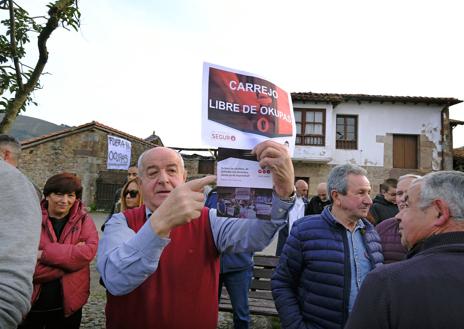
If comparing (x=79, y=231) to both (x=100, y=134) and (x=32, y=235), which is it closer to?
(x=32, y=235)

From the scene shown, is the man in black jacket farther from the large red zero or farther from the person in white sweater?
the person in white sweater

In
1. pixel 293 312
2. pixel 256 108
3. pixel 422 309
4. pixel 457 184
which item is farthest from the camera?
pixel 293 312

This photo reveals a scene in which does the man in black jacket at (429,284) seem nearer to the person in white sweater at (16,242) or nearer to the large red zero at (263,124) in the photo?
the large red zero at (263,124)

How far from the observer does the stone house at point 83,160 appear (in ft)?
67.4

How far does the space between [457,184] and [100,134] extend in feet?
70.1

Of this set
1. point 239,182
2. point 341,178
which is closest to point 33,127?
point 341,178

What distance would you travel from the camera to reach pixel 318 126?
21953mm

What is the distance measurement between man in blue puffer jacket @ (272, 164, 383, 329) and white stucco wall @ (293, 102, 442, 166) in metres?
20.1

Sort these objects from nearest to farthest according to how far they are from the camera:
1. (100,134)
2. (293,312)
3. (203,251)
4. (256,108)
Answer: (256,108)
(203,251)
(293,312)
(100,134)

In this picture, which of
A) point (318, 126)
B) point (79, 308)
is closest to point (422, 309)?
point (79, 308)

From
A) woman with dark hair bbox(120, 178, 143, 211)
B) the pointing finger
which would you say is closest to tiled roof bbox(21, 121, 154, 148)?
woman with dark hair bbox(120, 178, 143, 211)

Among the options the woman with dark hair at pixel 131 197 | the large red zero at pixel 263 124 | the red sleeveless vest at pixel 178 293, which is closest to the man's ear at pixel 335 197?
the red sleeveless vest at pixel 178 293

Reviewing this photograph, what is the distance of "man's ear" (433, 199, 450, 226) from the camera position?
1.62 metres

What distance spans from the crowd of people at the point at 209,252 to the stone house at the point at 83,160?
18631mm
